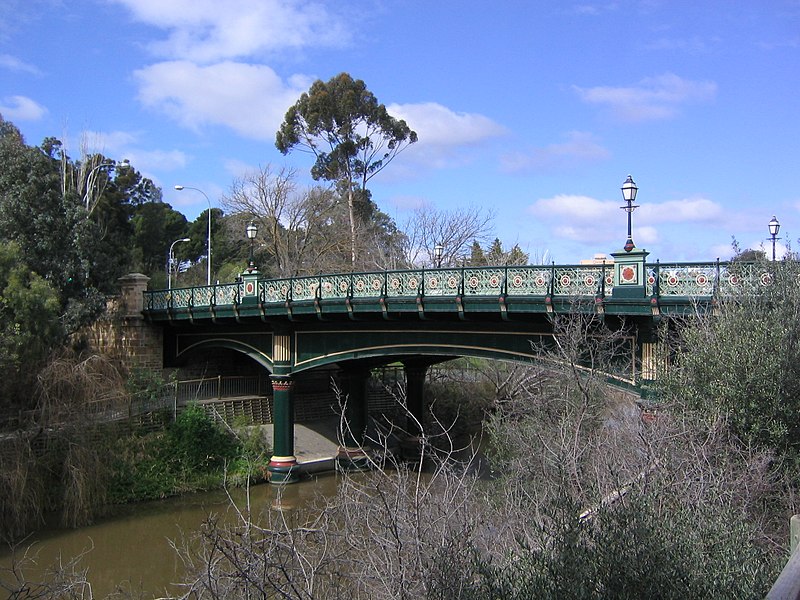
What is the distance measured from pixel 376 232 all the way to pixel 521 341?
1157 inches

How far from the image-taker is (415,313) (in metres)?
19.2

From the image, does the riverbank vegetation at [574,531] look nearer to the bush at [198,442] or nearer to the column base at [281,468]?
the column base at [281,468]

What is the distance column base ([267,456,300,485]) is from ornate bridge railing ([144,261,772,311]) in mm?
5092

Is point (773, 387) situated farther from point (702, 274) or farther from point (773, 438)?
point (702, 274)

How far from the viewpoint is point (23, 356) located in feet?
65.1

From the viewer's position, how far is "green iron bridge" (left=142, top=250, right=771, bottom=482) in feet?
45.6

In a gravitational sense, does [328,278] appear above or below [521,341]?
above

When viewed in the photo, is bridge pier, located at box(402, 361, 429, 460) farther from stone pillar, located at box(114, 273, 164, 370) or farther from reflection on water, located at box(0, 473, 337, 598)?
stone pillar, located at box(114, 273, 164, 370)

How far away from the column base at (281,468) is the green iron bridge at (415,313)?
4 cm

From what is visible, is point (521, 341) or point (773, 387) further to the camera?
point (521, 341)

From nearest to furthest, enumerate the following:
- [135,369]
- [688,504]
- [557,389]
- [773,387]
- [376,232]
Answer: [688,504] → [773,387] → [557,389] → [135,369] → [376,232]

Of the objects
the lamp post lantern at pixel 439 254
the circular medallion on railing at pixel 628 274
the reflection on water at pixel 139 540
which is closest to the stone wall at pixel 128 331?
the reflection on water at pixel 139 540

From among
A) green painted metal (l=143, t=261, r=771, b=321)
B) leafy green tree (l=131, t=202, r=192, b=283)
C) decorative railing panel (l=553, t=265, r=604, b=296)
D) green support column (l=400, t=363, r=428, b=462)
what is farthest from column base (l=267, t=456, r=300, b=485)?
leafy green tree (l=131, t=202, r=192, b=283)

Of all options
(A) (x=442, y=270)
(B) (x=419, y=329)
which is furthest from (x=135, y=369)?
(A) (x=442, y=270)
